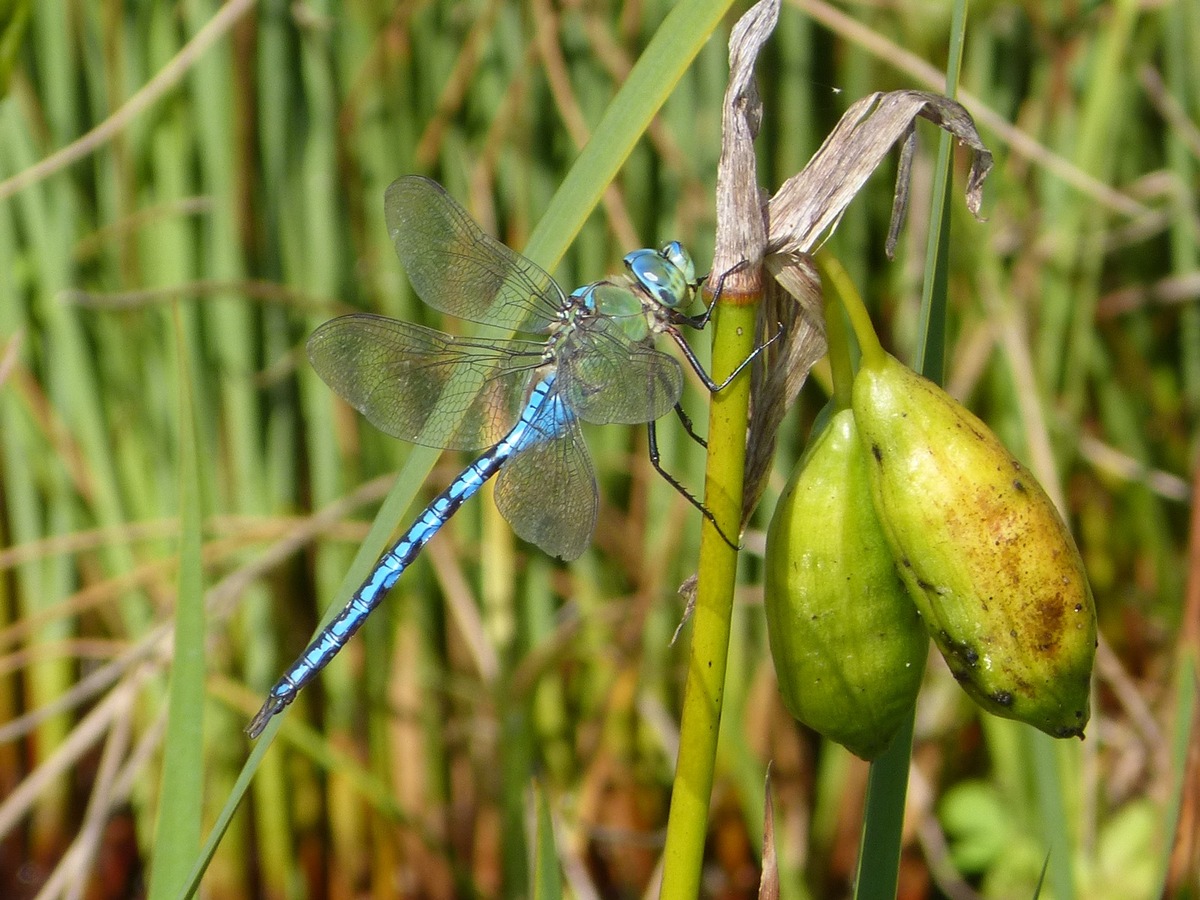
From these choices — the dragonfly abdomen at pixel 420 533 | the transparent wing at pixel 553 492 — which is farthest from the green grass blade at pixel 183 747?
the transparent wing at pixel 553 492

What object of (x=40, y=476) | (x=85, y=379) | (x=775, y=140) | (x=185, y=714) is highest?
(x=775, y=140)

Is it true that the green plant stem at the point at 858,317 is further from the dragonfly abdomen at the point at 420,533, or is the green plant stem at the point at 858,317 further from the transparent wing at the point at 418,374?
the transparent wing at the point at 418,374

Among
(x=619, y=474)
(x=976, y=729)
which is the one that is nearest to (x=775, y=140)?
(x=619, y=474)

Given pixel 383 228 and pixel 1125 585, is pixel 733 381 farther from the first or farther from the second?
pixel 1125 585

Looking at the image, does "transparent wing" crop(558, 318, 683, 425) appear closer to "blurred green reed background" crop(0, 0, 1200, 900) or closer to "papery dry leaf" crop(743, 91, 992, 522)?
"papery dry leaf" crop(743, 91, 992, 522)

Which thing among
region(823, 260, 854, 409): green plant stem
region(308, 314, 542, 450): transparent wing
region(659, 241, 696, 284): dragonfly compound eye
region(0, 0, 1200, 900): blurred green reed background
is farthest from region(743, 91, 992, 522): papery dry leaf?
region(0, 0, 1200, 900): blurred green reed background

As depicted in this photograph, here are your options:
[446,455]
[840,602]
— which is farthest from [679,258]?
[446,455]
